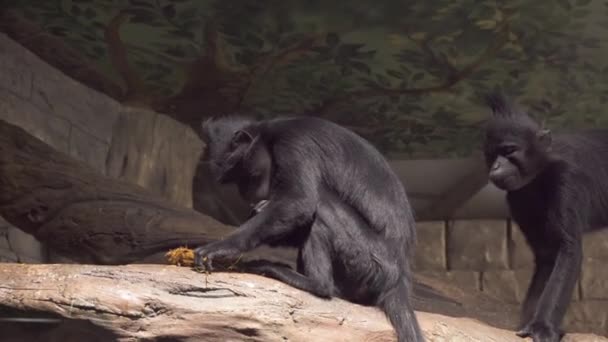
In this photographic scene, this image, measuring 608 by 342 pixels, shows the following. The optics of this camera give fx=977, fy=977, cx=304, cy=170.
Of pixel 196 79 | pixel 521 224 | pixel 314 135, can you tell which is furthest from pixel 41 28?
pixel 521 224

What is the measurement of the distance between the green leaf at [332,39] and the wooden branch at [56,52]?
188 centimetres

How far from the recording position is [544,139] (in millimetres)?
5691

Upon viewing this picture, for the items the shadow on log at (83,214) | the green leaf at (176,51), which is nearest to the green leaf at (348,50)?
the green leaf at (176,51)

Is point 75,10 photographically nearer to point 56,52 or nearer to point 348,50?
point 56,52

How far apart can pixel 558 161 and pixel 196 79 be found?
3348 millimetres

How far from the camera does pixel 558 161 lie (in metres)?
5.64

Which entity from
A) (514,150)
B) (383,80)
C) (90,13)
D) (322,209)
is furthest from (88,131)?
(322,209)

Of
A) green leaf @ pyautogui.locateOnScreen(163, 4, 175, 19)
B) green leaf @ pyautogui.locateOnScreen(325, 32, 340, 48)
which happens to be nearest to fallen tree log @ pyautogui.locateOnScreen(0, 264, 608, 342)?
green leaf @ pyautogui.locateOnScreen(163, 4, 175, 19)

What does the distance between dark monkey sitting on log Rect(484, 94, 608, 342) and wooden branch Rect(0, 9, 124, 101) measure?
134 inches

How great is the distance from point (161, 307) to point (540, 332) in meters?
2.06

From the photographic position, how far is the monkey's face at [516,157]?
5.62 m

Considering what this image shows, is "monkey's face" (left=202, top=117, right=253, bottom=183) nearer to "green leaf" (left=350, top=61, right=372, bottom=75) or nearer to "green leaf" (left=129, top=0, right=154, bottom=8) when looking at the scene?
"green leaf" (left=129, top=0, right=154, bottom=8)

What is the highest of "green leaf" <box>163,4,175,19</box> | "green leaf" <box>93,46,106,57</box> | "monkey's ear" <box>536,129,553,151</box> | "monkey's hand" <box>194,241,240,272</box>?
"green leaf" <box>163,4,175,19</box>

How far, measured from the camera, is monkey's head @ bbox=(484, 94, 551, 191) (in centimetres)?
562
